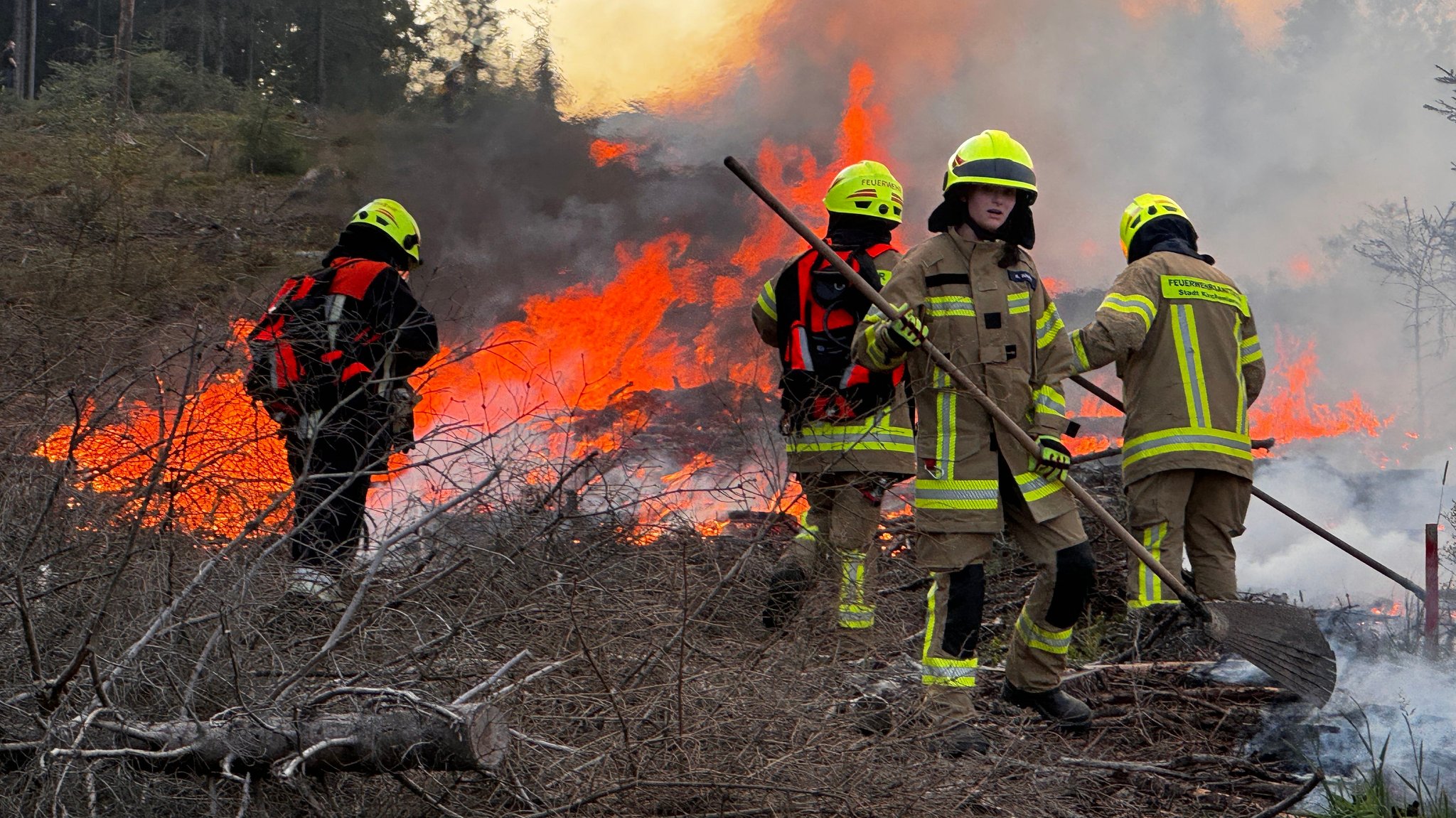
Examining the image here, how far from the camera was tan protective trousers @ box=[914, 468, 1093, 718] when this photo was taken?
426 centimetres

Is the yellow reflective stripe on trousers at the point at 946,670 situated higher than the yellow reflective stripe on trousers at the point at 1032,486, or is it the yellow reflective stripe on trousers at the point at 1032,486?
the yellow reflective stripe on trousers at the point at 1032,486

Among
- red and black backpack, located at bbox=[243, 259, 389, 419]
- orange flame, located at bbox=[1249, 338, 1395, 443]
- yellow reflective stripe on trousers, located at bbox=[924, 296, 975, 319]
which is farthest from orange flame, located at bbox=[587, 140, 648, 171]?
yellow reflective stripe on trousers, located at bbox=[924, 296, 975, 319]

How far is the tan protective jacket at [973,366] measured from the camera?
4.32m

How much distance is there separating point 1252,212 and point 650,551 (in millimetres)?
9922

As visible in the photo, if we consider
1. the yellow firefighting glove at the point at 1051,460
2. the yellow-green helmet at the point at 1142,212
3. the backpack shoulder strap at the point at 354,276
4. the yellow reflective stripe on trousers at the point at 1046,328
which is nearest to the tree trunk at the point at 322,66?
the backpack shoulder strap at the point at 354,276

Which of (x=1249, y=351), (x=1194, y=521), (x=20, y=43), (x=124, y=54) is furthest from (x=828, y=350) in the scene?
(x=20, y=43)

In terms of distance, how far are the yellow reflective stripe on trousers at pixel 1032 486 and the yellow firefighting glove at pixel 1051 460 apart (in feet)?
0.06

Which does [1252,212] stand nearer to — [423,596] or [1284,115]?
[1284,115]

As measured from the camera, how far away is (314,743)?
112 inches

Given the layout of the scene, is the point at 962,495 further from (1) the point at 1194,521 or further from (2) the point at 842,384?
(1) the point at 1194,521

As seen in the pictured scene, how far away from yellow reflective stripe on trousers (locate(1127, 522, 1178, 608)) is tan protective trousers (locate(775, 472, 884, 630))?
102 cm

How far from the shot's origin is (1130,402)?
5.29m

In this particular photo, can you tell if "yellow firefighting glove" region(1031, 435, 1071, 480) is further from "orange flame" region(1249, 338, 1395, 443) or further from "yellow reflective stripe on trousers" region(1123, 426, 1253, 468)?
"orange flame" region(1249, 338, 1395, 443)

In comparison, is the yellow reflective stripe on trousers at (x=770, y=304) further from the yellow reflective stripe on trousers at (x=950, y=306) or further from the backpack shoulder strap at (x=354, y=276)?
the backpack shoulder strap at (x=354, y=276)
